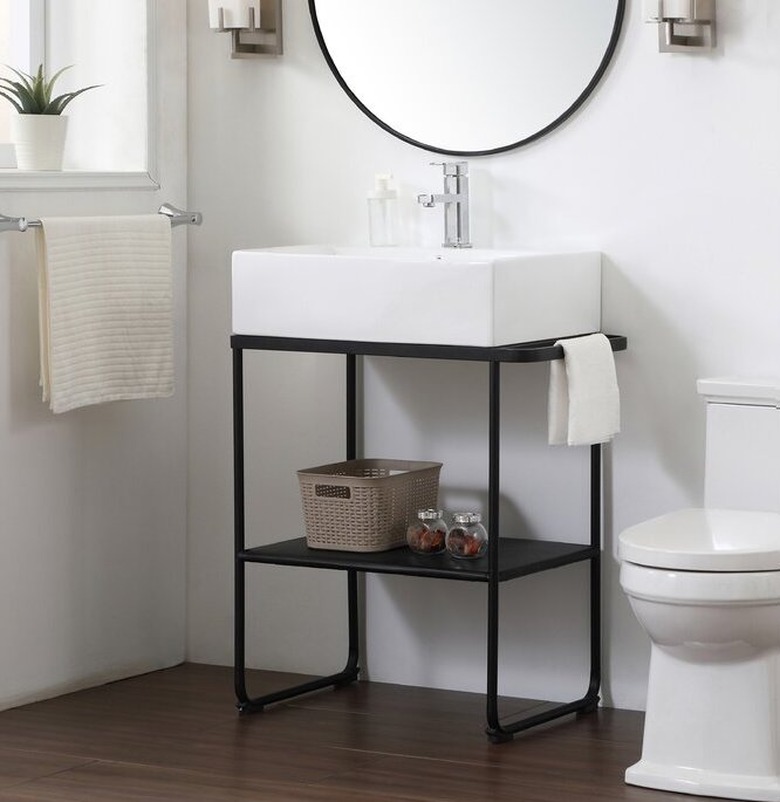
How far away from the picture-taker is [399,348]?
314cm

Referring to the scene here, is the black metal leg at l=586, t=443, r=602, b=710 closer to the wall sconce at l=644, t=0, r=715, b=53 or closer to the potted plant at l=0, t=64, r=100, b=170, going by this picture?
the wall sconce at l=644, t=0, r=715, b=53

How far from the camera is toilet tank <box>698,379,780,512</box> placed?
3.11 metres

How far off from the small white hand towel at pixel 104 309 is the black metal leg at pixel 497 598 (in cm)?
80

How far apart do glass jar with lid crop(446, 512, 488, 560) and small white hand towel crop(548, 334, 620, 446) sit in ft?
0.82

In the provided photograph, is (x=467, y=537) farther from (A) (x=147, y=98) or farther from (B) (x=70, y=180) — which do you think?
(A) (x=147, y=98)

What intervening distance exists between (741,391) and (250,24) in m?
1.31

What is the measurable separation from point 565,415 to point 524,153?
63cm

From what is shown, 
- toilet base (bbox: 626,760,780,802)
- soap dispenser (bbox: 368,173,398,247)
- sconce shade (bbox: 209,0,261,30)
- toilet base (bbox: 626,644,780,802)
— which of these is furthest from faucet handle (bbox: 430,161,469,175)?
toilet base (bbox: 626,760,780,802)

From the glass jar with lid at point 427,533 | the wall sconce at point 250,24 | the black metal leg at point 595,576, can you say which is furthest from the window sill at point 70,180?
the black metal leg at point 595,576

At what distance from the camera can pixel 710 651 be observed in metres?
2.88

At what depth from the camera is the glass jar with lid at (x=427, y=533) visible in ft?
10.9

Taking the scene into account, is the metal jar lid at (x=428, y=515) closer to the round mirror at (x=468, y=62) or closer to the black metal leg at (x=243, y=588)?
the black metal leg at (x=243, y=588)

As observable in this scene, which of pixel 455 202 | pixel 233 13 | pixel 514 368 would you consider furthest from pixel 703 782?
pixel 233 13

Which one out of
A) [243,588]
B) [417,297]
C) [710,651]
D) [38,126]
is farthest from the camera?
[38,126]
